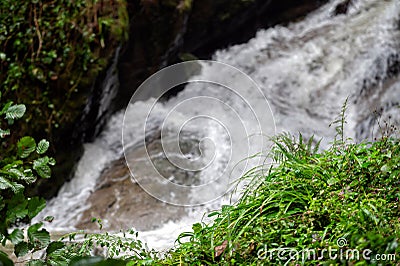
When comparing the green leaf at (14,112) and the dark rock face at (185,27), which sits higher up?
the dark rock face at (185,27)

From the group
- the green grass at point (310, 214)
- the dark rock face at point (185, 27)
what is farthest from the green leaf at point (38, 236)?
the dark rock face at point (185, 27)

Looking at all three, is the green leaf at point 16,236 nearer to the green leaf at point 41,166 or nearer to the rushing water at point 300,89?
the green leaf at point 41,166

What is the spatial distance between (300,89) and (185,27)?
209 centimetres

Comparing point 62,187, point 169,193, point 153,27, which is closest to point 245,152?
point 169,193

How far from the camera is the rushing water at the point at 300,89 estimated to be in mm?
5246

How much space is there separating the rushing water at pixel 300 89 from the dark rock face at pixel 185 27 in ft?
0.83

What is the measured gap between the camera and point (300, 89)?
22.6ft

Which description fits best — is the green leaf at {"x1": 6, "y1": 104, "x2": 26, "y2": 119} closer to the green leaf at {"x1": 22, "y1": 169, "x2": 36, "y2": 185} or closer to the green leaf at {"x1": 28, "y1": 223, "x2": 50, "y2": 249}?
the green leaf at {"x1": 22, "y1": 169, "x2": 36, "y2": 185}

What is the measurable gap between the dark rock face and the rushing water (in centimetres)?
25

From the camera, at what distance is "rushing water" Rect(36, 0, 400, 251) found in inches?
207

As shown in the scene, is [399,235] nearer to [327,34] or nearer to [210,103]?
[210,103]

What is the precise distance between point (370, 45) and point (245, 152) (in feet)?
11.6

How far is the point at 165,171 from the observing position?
5.21 metres

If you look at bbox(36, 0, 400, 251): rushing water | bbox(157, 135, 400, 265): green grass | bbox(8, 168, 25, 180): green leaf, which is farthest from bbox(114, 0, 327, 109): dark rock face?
bbox(8, 168, 25, 180): green leaf
